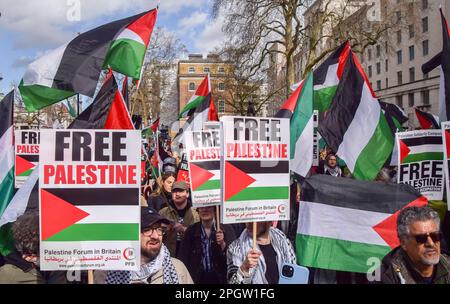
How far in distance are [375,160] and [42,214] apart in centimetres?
334

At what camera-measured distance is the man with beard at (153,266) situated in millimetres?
3465

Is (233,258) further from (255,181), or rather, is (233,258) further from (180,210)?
(180,210)

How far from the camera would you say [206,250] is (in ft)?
15.1

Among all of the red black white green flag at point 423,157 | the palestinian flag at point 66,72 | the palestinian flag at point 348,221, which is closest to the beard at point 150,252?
the palestinian flag at point 348,221

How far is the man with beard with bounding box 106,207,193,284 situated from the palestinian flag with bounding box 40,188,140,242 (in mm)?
228

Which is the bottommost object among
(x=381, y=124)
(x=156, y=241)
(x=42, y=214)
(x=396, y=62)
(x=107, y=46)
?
(x=156, y=241)

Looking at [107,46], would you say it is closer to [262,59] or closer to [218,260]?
[218,260]

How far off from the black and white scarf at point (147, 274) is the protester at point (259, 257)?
49 cm

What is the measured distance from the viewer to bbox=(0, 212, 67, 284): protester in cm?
332

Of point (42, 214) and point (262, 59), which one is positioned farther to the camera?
point (262, 59)

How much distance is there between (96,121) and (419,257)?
2957 mm

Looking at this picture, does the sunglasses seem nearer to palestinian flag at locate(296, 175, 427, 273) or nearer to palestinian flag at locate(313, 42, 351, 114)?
palestinian flag at locate(296, 175, 427, 273)

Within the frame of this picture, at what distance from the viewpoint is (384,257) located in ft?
11.5
